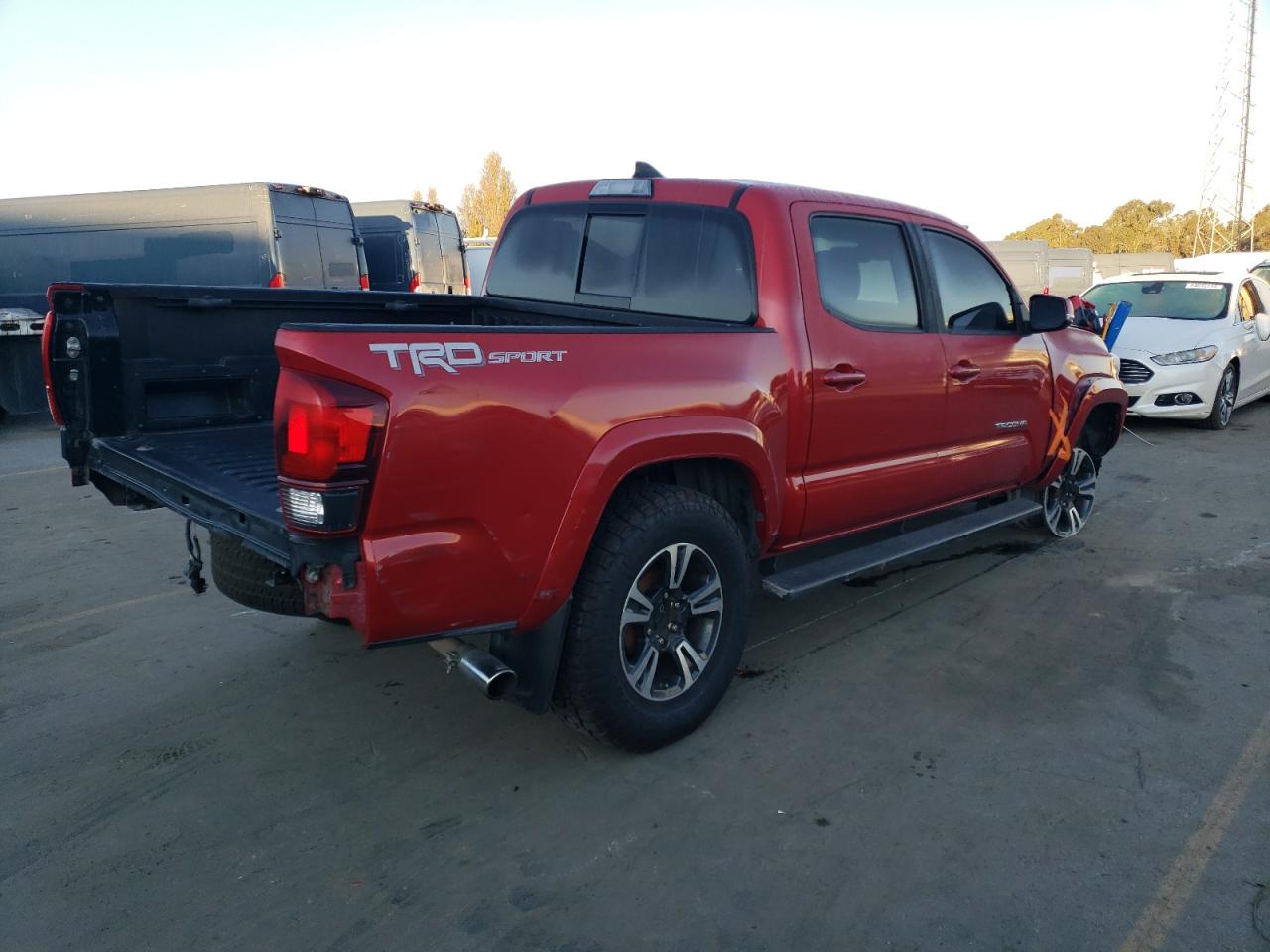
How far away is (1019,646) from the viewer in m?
4.32

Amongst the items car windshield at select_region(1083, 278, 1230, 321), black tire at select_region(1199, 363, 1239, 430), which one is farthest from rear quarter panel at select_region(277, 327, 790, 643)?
car windshield at select_region(1083, 278, 1230, 321)

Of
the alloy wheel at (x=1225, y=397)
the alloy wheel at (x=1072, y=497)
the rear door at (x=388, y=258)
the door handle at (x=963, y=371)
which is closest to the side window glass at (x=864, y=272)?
the door handle at (x=963, y=371)

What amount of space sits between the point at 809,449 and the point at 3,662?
365cm

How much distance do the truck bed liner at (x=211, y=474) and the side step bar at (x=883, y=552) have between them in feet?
6.46

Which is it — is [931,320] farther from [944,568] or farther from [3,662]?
[3,662]

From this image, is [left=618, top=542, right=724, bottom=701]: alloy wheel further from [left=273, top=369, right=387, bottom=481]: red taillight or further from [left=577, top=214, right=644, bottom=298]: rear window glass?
[left=577, top=214, right=644, bottom=298]: rear window glass

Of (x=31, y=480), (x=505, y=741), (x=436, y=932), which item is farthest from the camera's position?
(x=31, y=480)

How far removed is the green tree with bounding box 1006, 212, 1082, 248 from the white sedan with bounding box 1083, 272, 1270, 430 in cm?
5286

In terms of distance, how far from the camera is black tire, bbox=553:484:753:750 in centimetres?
305

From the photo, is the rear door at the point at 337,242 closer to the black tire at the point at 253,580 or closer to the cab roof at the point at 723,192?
the cab roof at the point at 723,192

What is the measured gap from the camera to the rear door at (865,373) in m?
3.80

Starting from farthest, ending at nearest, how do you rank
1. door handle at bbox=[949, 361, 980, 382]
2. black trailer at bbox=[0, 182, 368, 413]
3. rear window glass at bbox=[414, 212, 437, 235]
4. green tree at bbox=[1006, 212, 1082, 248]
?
1. green tree at bbox=[1006, 212, 1082, 248]
2. rear window glass at bbox=[414, 212, 437, 235]
3. black trailer at bbox=[0, 182, 368, 413]
4. door handle at bbox=[949, 361, 980, 382]

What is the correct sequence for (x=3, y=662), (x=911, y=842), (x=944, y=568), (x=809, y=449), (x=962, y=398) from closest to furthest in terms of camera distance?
(x=911, y=842) < (x=809, y=449) < (x=3, y=662) < (x=962, y=398) < (x=944, y=568)

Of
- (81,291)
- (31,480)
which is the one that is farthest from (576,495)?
(31,480)
